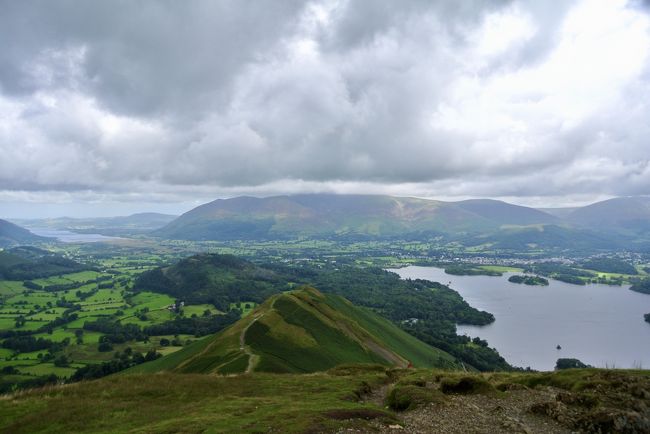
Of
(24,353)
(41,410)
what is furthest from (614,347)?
(24,353)

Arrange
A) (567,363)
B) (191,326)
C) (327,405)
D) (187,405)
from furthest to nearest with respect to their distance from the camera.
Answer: (191,326), (567,363), (187,405), (327,405)

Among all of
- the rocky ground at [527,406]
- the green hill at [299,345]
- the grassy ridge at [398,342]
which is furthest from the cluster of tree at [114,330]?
the rocky ground at [527,406]

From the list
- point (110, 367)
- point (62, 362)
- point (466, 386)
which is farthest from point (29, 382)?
point (466, 386)

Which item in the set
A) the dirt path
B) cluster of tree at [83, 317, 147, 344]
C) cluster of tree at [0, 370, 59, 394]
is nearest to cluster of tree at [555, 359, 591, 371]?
the dirt path

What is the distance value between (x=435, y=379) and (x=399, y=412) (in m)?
12.9

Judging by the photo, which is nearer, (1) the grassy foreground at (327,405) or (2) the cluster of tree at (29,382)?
(1) the grassy foreground at (327,405)

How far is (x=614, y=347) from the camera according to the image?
167875 mm

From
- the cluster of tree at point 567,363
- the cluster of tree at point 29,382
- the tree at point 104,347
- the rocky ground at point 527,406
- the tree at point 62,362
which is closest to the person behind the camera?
the rocky ground at point 527,406

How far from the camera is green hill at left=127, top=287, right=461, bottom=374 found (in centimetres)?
8050

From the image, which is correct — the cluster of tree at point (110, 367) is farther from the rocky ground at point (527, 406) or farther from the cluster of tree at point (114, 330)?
the rocky ground at point (527, 406)

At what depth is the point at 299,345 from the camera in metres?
95.2

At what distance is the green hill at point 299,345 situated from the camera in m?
80.5

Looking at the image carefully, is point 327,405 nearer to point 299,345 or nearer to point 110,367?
point 299,345

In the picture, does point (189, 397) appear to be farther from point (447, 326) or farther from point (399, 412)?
point (447, 326)
